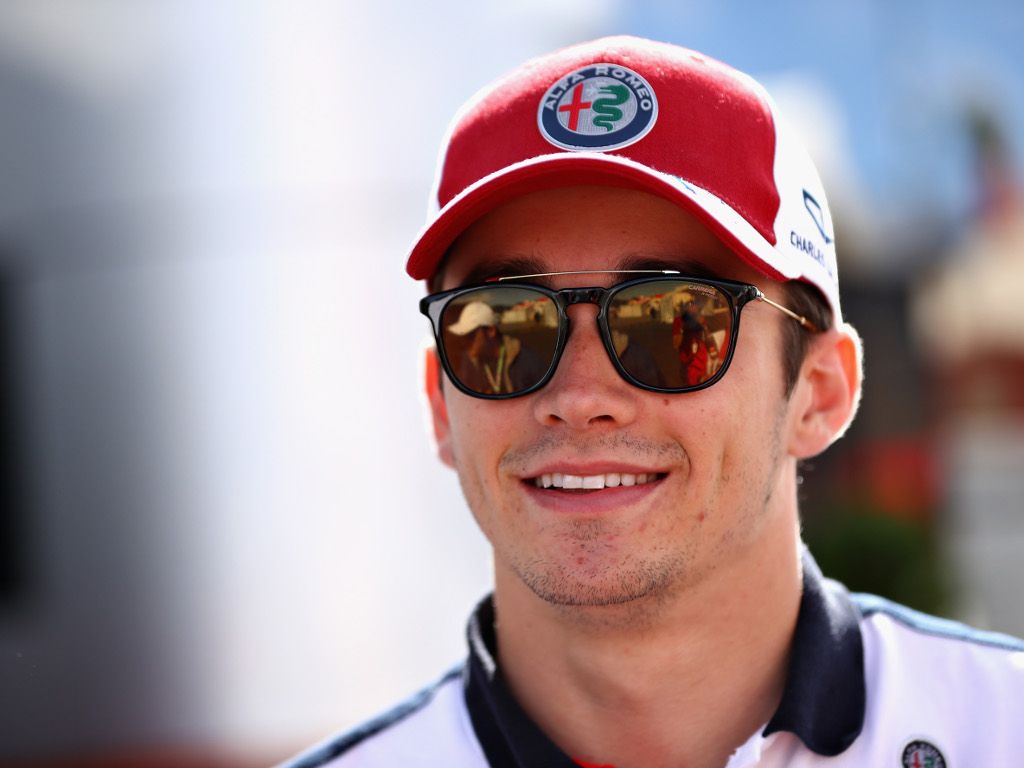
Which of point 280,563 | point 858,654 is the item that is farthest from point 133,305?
point 858,654

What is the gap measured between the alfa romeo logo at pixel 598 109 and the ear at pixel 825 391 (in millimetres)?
519

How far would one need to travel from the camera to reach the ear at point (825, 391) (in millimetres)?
2238

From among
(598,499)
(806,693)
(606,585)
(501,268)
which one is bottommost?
(806,693)

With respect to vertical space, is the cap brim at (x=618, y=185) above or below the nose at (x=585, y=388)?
above

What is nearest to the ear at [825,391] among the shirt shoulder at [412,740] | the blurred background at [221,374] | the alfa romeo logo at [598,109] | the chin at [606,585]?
the chin at [606,585]

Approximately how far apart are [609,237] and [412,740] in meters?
0.96

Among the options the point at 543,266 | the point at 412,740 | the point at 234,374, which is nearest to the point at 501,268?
the point at 543,266

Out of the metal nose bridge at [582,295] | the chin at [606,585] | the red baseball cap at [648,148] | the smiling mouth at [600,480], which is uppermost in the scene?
the red baseball cap at [648,148]

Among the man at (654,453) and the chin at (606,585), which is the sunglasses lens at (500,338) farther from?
the chin at (606,585)

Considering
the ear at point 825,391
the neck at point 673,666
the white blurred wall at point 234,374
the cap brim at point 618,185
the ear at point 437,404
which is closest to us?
the cap brim at point 618,185

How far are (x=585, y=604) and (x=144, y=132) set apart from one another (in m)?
4.96

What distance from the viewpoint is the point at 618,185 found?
81.4 inches

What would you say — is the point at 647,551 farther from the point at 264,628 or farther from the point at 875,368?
the point at 875,368

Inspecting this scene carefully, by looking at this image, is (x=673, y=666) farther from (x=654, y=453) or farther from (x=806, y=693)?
(x=654, y=453)
